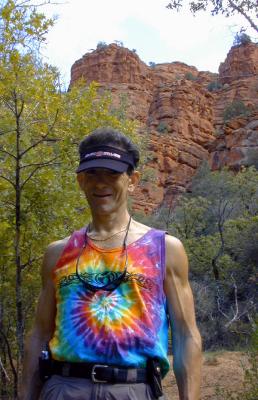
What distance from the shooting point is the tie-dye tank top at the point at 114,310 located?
2041 mm

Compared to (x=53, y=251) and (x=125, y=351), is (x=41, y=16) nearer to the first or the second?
(x=53, y=251)

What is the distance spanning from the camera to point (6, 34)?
614cm

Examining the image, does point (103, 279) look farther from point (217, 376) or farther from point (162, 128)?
point (162, 128)

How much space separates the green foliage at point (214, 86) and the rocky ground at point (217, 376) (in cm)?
5288

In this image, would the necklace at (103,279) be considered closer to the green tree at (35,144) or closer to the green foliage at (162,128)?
the green tree at (35,144)

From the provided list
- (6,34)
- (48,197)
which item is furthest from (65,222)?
(6,34)

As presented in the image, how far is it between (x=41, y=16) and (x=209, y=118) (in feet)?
167

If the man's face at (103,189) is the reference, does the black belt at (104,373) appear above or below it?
below

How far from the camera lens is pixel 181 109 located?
5338 centimetres

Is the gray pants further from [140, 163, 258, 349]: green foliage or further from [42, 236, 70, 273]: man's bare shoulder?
[140, 163, 258, 349]: green foliage

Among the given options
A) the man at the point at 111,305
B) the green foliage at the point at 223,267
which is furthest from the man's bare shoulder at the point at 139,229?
the green foliage at the point at 223,267

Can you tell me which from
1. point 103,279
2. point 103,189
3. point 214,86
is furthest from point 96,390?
point 214,86

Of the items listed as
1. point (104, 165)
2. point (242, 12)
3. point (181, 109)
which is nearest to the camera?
point (104, 165)

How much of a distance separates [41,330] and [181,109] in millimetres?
51851
